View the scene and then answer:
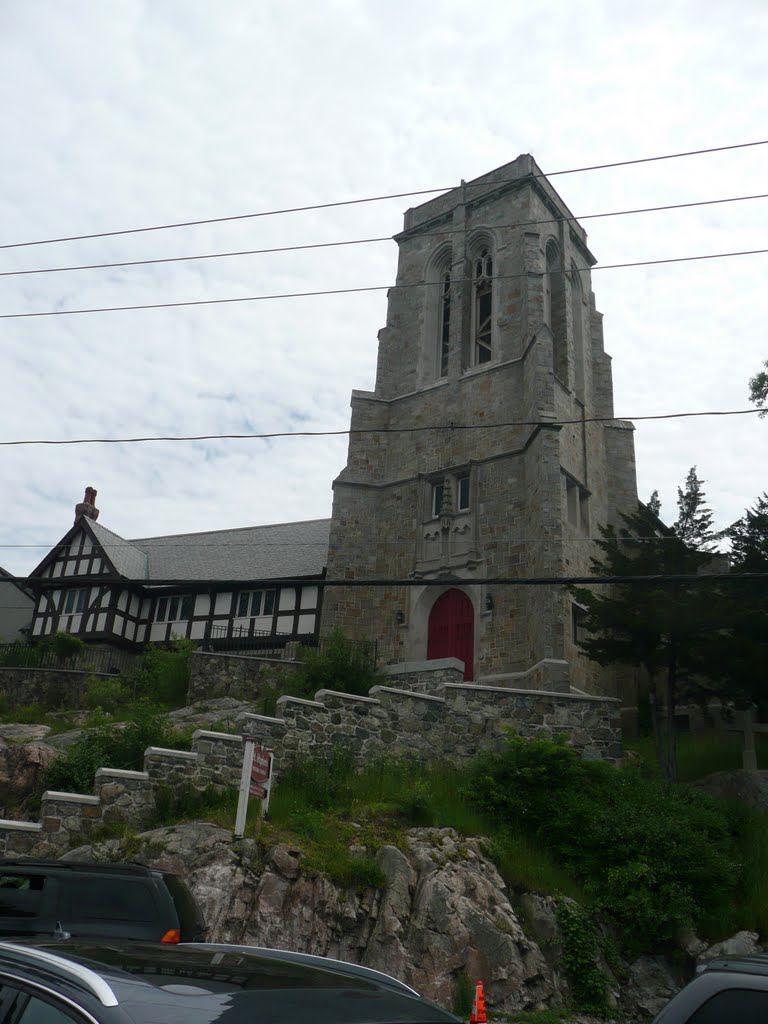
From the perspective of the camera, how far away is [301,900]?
1216cm

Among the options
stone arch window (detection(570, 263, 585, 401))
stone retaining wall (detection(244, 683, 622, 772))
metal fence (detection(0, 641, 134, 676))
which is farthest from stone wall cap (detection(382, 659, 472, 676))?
stone arch window (detection(570, 263, 585, 401))

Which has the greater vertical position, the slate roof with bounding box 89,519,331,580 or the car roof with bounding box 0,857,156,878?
the slate roof with bounding box 89,519,331,580

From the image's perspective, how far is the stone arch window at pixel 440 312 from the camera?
31047 millimetres

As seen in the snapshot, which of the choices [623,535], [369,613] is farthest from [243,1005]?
[369,613]

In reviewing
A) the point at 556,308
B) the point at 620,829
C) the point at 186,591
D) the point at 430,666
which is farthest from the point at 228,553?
the point at 620,829

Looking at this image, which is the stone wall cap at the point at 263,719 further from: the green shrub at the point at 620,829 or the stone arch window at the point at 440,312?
the stone arch window at the point at 440,312

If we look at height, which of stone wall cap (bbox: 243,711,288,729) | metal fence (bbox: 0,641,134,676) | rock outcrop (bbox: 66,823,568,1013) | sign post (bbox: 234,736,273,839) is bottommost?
rock outcrop (bbox: 66,823,568,1013)

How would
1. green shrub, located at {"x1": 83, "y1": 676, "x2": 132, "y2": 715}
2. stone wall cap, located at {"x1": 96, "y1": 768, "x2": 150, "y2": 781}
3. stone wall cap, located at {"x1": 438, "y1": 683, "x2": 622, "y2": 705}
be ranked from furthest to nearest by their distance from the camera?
green shrub, located at {"x1": 83, "y1": 676, "x2": 132, "y2": 715}
stone wall cap, located at {"x1": 438, "y1": 683, "x2": 622, "y2": 705}
stone wall cap, located at {"x1": 96, "y1": 768, "x2": 150, "y2": 781}

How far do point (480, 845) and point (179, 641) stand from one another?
46.8 feet

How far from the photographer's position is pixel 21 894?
8.60m

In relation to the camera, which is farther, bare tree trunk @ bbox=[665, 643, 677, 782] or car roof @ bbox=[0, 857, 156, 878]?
bare tree trunk @ bbox=[665, 643, 677, 782]

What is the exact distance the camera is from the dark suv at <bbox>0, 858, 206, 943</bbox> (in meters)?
8.26

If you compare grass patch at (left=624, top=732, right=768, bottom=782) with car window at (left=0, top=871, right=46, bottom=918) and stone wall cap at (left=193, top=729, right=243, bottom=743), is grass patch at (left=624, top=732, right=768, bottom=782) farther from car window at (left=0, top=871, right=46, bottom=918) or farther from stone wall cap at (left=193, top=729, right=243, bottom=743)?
car window at (left=0, top=871, right=46, bottom=918)

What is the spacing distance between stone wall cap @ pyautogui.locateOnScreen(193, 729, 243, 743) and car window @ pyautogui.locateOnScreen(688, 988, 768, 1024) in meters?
12.7
